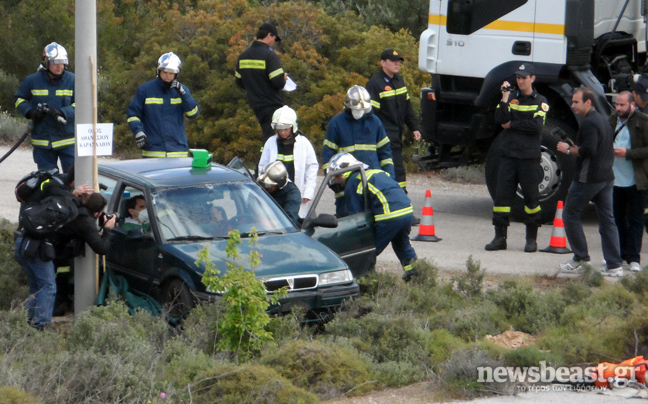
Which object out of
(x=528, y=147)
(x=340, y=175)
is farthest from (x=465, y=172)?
(x=340, y=175)

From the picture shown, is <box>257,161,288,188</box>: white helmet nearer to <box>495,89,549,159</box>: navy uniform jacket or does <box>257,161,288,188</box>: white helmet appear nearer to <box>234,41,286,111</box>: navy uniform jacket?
<box>234,41,286,111</box>: navy uniform jacket

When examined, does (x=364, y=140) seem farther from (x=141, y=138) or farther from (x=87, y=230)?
(x=87, y=230)

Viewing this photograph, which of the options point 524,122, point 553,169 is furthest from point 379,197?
point 553,169

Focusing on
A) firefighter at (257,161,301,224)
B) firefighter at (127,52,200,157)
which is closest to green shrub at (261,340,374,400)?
firefighter at (257,161,301,224)

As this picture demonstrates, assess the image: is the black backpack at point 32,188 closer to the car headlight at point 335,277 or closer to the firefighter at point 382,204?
the car headlight at point 335,277

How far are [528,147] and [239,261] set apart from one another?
411cm

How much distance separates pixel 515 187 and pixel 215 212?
3.82 m

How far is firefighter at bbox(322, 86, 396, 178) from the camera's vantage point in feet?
29.8

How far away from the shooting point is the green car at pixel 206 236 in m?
6.52

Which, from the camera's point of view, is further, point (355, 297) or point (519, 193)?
point (519, 193)

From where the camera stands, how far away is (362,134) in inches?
360

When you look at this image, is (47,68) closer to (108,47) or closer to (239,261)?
(239,261)

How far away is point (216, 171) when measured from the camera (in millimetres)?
7582

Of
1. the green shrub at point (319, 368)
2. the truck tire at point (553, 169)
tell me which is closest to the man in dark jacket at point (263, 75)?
the truck tire at point (553, 169)
